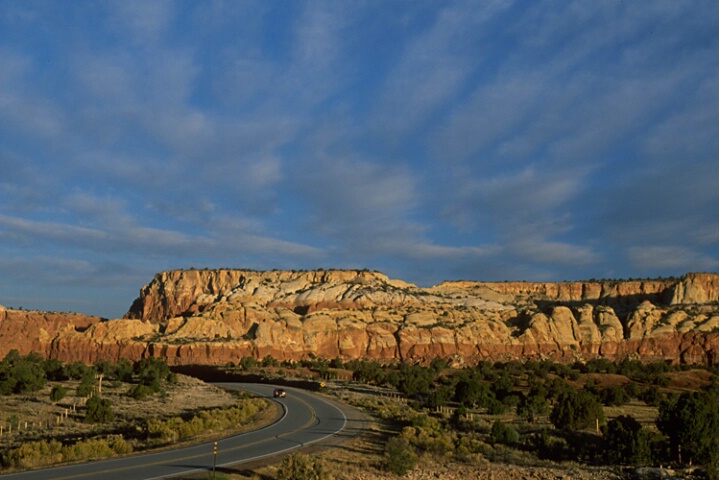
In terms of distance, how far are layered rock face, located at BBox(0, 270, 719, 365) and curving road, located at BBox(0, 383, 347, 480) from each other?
6469cm

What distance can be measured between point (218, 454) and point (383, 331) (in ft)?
294

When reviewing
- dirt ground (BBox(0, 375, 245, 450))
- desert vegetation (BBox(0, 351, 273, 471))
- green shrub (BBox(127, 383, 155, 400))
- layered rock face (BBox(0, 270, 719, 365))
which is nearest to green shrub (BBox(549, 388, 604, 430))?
desert vegetation (BBox(0, 351, 273, 471))

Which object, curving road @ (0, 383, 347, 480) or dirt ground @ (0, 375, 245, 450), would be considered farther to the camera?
dirt ground @ (0, 375, 245, 450)

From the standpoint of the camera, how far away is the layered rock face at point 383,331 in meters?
100

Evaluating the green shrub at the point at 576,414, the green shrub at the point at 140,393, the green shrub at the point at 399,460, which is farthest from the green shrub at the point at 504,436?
the green shrub at the point at 140,393

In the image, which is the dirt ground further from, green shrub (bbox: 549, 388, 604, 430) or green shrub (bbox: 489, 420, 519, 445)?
green shrub (bbox: 549, 388, 604, 430)

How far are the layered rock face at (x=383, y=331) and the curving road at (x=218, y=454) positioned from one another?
64692 mm

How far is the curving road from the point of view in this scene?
1800 cm

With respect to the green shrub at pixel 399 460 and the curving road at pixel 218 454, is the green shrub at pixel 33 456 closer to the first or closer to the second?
→ the curving road at pixel 218 454

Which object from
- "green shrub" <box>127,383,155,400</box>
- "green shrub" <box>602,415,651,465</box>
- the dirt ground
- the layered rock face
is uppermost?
the layered rock face

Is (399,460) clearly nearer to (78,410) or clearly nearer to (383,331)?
(78,410)

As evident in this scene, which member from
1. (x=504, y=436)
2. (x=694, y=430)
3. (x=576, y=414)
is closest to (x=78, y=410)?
(x=504, y=436)

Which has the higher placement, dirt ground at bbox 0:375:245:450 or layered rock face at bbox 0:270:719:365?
layered rock face at bbox 0:270:719:365

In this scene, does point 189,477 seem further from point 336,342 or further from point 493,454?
point 336,342
